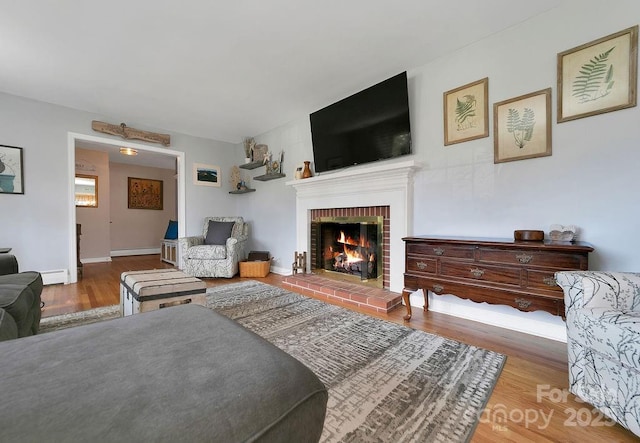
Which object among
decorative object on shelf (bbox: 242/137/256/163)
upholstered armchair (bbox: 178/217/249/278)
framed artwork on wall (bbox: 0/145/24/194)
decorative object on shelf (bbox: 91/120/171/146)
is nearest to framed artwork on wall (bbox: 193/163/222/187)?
decorative object on shelf (bbox: 91/120/171/146)

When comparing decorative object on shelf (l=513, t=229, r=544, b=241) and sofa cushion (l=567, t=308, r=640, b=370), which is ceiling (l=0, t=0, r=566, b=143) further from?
sofa cushion (l=567, t=308, r=640, b=370)

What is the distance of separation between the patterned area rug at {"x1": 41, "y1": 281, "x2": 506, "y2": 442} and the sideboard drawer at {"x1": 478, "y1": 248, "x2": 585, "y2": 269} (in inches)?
23.9

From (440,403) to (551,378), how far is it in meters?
0.72

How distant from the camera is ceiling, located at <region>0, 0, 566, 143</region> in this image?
75.7 inches

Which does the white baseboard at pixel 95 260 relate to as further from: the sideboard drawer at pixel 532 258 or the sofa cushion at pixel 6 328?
the sideboard drawer at pixel 532 258

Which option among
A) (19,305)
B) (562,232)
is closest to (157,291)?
(19,305)

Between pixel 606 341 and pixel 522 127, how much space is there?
160 cm

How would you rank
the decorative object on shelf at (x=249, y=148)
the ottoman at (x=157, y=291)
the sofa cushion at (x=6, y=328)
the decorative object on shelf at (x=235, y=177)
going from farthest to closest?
1. the decorative object on shelf at (x=235, y=177)
2. the decorative object on shelf at (x=249, y=148)
3. the ottoman at (x=157, y=291)
4. the sofa cushion at (x=6, y=328)

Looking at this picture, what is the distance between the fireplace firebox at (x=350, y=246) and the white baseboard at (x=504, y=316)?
63 cm

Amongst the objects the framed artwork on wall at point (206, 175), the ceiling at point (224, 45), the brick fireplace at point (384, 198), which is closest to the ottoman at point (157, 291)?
the brick fireplace at point (384, 198)

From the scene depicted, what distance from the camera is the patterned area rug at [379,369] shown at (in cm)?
109

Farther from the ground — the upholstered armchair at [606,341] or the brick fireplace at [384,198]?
the brick fireplace at [384,198]

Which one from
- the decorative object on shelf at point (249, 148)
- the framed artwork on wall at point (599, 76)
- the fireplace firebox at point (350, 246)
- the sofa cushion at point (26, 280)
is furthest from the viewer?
the decorative object on shelf at point (249, 148)

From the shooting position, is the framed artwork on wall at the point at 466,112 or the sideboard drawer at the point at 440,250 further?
the framed artwork on wall at the point at 466,112
